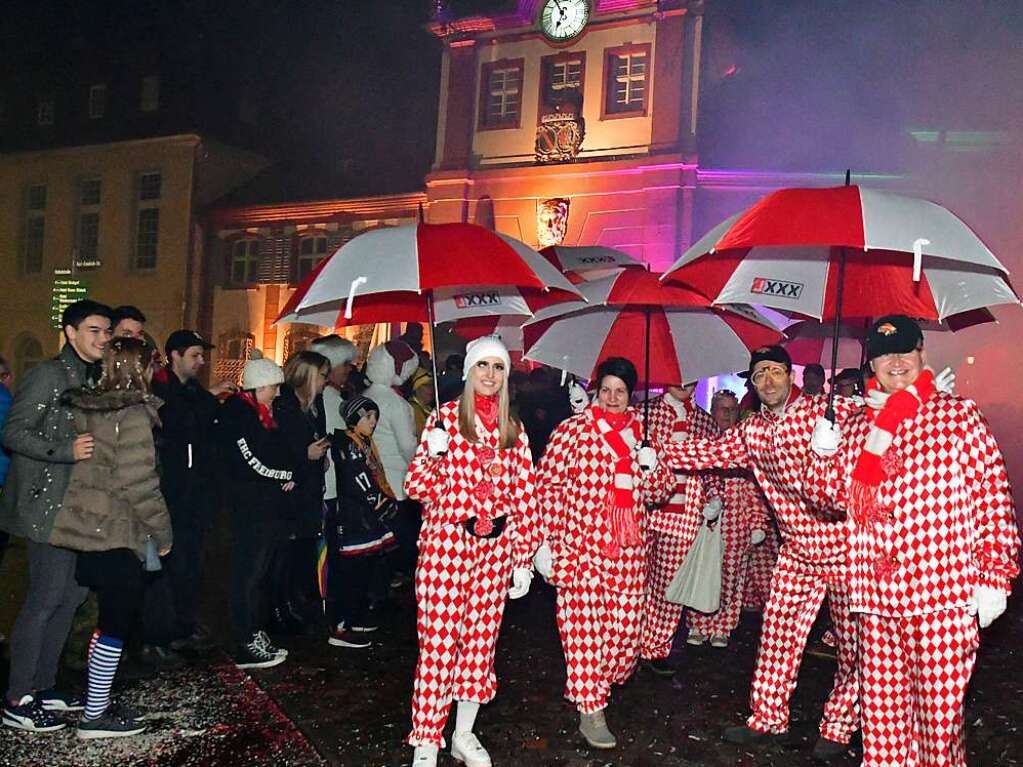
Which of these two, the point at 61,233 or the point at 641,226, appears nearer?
the point at 641,226

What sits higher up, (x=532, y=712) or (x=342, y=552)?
(x=342, y=552)

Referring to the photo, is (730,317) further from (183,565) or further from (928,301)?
(183,565)

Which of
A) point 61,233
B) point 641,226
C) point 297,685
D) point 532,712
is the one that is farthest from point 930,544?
point 61,233

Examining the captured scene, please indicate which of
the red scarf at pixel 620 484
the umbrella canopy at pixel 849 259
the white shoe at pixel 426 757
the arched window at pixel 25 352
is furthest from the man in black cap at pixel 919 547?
the arched window at pixel 25 352

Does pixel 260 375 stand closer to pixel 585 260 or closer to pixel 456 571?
pixel 456 571

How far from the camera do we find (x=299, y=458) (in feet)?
19.4

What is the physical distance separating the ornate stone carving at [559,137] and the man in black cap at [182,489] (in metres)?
17.0

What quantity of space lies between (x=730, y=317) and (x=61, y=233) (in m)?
30.8

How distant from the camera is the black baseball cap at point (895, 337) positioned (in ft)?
12.7

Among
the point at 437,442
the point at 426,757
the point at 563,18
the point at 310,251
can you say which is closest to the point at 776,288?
the point at 437,442

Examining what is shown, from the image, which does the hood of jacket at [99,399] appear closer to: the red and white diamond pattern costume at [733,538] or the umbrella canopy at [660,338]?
the umbrella canopy at [660,338]

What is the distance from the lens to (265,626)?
643 cm

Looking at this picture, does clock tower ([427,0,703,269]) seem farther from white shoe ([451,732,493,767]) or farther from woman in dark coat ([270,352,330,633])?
white shoe ([451,732,493,767])

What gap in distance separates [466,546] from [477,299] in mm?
2123
